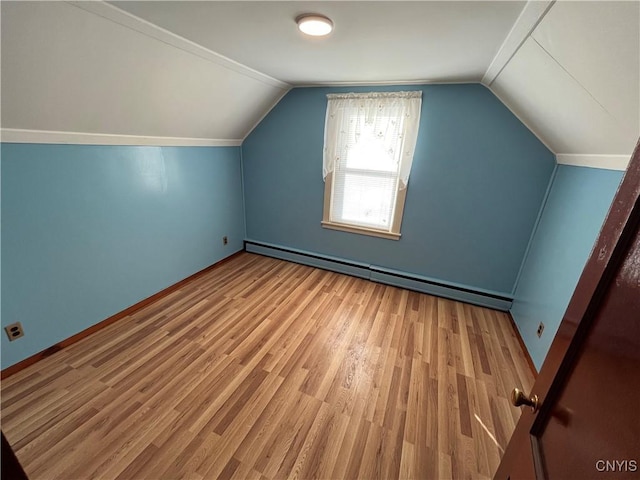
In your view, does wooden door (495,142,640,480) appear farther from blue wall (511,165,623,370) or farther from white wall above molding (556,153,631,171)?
blue wall (511,165,623,370)

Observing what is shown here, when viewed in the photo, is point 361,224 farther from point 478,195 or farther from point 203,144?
point 203,144

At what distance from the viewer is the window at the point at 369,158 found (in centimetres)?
248

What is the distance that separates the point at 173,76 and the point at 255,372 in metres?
2.10

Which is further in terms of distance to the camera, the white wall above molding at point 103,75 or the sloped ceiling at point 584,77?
the white wall above molding at point 103,75

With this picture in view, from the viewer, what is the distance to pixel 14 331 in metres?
1.61

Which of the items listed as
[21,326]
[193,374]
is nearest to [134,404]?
[193,374]

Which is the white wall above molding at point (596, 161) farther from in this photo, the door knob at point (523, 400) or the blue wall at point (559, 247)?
the door knob at point (523, 400)

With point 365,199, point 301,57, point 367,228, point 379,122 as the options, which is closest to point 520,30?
point 301,57

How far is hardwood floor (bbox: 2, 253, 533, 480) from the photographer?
4.18 ft

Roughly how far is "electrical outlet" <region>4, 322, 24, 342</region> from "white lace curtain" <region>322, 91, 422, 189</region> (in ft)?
9.09

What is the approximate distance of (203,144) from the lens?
2740 mm

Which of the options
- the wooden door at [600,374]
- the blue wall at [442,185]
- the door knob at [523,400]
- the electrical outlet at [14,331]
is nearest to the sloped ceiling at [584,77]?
the blue wall at [442,185]

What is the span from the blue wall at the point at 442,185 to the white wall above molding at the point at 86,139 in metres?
0.94

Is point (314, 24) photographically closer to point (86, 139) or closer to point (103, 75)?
point (103, 75)
